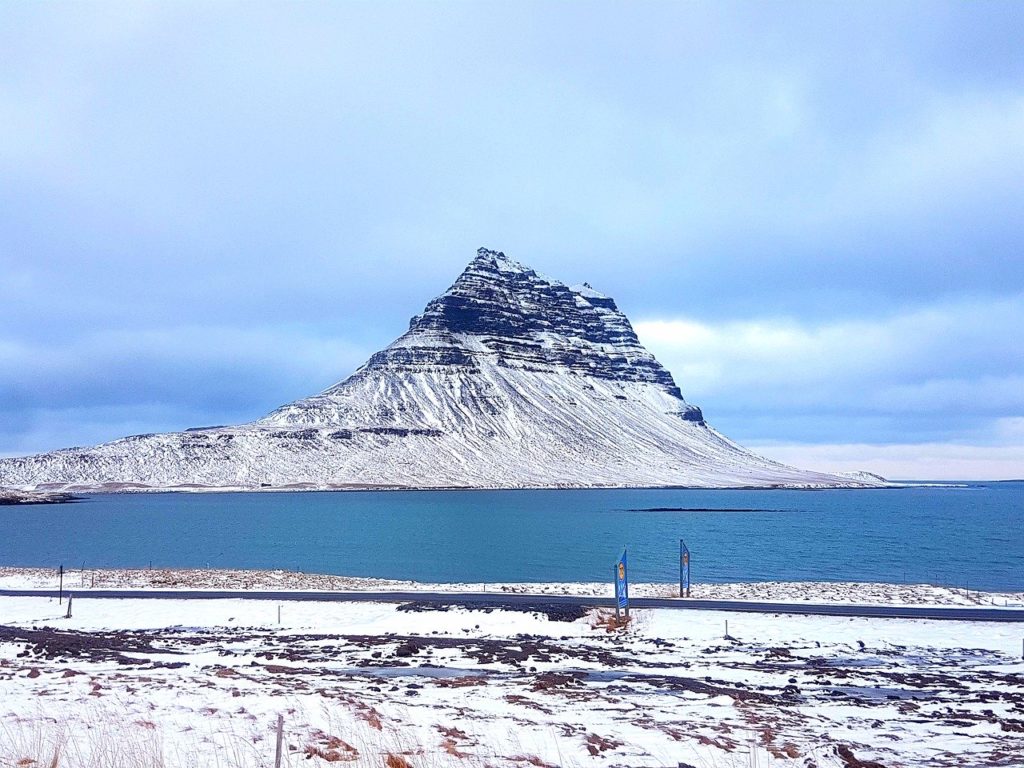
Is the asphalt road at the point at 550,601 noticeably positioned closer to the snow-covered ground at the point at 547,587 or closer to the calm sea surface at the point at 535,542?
the snow-covered ground at the point at 547,587

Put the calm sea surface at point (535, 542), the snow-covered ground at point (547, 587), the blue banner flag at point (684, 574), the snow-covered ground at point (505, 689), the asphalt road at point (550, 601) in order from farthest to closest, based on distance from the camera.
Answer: the calm sea surface at point (535, 542) → the snow-covered ground at point (547, 587) → the blue banner flag at point (684, 574) → the asphalt road at point (550, 601) → the snow-covered ground at point (505, 689)

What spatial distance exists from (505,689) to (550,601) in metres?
17.1

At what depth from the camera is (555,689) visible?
1825 centimetres

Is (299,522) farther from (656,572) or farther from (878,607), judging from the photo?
(878,607)

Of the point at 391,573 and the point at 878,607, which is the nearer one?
the point at 878,607

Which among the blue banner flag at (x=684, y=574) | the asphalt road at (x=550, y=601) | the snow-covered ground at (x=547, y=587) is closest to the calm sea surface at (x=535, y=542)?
the snow-covered ground at (x=547, y=587)

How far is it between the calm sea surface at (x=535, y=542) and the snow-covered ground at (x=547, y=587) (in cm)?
636

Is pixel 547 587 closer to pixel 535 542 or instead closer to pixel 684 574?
pixel 684 574

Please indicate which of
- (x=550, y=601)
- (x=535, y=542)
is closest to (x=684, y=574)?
(x=550, y=601)

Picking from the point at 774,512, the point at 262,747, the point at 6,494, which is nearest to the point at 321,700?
the point at 262,747

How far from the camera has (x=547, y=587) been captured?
4203 cm

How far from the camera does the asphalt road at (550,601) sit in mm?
31312

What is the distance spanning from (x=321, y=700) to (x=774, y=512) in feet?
443

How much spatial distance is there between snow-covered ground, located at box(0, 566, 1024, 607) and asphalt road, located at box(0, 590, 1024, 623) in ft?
7.36
